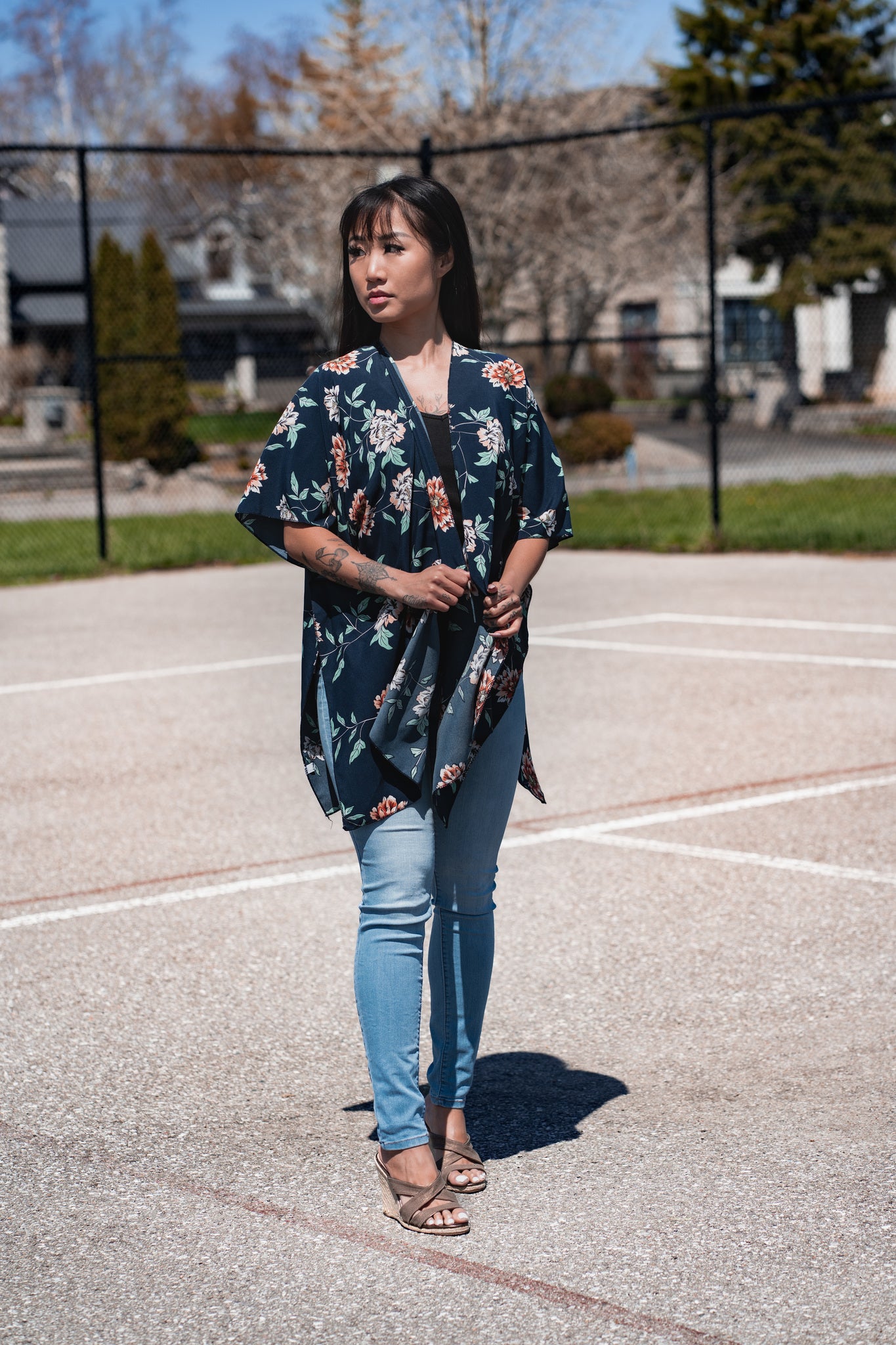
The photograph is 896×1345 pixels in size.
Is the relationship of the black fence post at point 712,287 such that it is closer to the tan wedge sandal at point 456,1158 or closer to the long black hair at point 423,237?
the long black hair at point 423,237

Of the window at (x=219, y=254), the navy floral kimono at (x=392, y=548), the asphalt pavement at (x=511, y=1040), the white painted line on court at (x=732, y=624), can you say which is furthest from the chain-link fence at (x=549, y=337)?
the navy floral kimono at (x=392, y=548)

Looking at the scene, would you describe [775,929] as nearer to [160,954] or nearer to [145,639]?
[160,954]

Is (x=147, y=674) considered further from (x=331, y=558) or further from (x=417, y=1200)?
(x=417, y=1200)

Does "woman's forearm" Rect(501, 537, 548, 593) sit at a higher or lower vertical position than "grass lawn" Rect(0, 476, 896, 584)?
higher

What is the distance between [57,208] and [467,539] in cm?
3693

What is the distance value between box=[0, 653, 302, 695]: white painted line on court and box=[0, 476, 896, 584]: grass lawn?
4.24 metres

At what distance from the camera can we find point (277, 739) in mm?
7375

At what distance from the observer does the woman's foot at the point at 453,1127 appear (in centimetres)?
316

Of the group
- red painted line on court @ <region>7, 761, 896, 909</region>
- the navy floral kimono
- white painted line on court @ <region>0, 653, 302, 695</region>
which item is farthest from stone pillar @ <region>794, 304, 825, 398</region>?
the navy floral kimono

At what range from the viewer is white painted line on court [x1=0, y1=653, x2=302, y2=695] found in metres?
8.80

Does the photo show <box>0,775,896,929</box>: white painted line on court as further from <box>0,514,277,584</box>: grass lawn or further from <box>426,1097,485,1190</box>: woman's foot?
<box>0,514,277,584</box>: grass lawn

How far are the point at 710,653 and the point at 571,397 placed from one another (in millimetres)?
21050

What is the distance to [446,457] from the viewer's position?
3027mm

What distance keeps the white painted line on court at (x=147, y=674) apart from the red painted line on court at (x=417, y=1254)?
555cm
